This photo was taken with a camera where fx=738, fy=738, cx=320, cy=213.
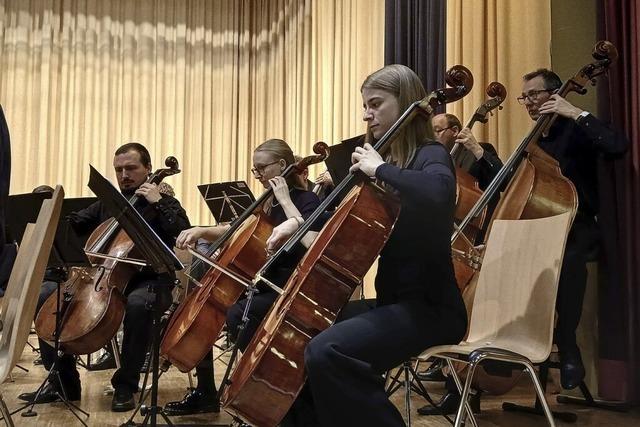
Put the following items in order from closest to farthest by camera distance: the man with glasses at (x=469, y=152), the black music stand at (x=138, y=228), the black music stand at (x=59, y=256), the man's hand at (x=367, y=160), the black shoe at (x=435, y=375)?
the man's hand at (x=367, y=160)
the black music stand at (x=138, y=228)
the black music stand at (x=59, y=256)
the man with glasses at (x=469, y=152)
the black shoe at (x=435, y=375)

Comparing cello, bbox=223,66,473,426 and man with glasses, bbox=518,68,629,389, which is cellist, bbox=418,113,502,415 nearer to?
man with glasses, bbox=518,68,629,389

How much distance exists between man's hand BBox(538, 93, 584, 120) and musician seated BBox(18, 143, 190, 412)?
171 centimetres

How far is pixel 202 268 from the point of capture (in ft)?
12.1

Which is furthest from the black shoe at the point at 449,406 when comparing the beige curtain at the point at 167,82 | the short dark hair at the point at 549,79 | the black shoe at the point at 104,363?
the beige curtain at the point at 167,82

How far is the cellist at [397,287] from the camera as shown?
5.96 feet

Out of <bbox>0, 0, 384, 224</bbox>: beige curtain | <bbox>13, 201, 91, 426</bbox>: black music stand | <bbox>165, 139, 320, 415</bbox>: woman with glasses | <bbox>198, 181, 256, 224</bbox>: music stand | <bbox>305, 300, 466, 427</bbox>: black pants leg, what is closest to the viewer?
<bbox>305, 300, 466, 427</bbox>: black pants leg

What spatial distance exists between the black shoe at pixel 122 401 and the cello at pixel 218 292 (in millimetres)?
411

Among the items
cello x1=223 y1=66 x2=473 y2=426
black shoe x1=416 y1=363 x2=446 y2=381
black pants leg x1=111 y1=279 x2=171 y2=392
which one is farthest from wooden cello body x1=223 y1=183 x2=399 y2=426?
black shoe x1=416 y1=363 x2=446 y2=381

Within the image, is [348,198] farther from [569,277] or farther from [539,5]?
[539,5]

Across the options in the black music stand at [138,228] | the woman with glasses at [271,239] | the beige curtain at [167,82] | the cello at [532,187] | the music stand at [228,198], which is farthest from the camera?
the beige curtain at [167,82]

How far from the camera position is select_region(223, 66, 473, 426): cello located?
Result: 1.93 meters

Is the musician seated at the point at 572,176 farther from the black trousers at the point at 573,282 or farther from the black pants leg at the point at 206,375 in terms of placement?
the black pants leg at the point at 206,375

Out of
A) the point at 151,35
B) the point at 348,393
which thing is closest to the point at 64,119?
the point at 151,35

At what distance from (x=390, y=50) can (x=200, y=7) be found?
3.23 m
